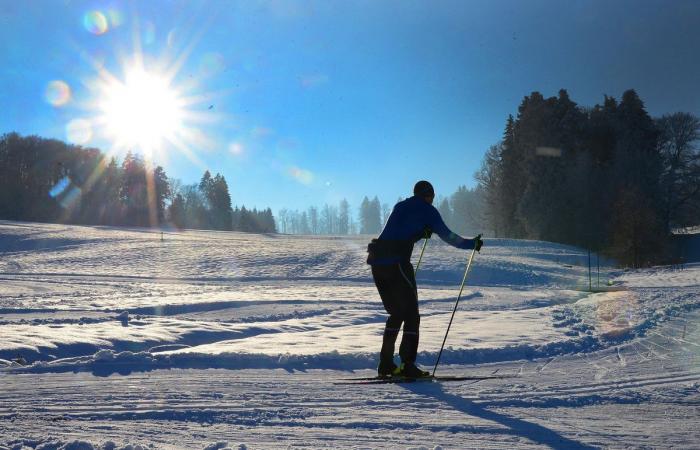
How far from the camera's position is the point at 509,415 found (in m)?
3.97

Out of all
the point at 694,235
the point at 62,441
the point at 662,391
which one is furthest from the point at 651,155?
the point at 62,441

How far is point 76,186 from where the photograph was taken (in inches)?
2936

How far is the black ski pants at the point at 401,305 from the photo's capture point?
5199 millimetres

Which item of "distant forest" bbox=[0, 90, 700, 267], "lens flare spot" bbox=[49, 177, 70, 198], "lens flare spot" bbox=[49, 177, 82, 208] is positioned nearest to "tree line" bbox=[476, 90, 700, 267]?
"distant forest" bbox=[0, 90, 700, 267]

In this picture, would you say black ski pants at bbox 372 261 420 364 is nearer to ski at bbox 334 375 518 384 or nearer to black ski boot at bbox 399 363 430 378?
black ski boot at bbox 399 363 430 378

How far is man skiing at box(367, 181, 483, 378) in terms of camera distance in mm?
5191

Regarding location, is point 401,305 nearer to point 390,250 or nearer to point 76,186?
point 390,250

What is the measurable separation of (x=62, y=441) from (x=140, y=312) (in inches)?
395

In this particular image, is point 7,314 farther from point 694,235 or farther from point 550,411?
point 694,235

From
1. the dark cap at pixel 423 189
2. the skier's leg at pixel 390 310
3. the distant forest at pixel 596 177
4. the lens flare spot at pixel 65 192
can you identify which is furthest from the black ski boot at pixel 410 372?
the lens flare spot at pixel 65 192

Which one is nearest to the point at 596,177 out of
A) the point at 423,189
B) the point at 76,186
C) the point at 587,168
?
the point at 587,168

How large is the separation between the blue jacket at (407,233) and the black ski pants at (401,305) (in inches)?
3.9

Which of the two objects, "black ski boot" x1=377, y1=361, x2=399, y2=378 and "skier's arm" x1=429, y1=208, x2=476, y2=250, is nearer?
"skier's arm" x1=429, y1=208, x2=476, y2=250

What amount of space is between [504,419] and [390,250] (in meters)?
1.94
